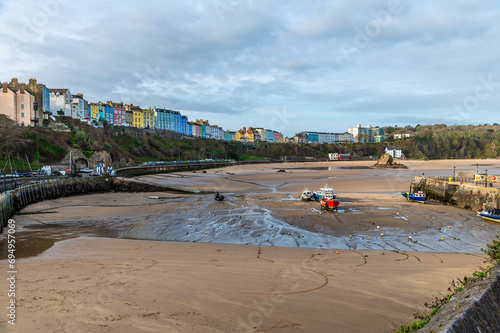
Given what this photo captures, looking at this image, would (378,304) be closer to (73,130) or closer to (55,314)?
(55,314)

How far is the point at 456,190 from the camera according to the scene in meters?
29.3

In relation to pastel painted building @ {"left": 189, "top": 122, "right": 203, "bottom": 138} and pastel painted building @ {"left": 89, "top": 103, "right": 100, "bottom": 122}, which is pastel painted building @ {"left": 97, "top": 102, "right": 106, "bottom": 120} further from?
pastel painted building @ {"left": 189, "top": 122, "right": 203, "bottom": 138}

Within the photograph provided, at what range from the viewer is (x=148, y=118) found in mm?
133125

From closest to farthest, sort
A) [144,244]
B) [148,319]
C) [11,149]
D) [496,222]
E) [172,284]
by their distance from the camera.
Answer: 1. [148,319]
2. [172,284]
3. [144,244]
4. [496,222]
5. [11,149]

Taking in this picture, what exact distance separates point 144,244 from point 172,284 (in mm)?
6855

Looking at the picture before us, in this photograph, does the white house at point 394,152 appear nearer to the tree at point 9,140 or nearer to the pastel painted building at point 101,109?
the pastel painted building at point 101,109

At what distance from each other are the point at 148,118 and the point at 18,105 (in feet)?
249

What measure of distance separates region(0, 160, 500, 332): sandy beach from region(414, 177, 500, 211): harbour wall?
3256mm

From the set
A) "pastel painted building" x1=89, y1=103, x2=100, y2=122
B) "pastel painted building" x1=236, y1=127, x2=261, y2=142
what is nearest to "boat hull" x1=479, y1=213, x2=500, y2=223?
"pastel painted building" x1=89, y1=103, x2=100, y2=122

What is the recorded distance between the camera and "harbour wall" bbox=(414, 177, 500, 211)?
82.3ft

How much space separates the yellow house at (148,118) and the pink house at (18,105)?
71.2m

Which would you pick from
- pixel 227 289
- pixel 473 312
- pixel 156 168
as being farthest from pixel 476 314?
pixel 156 168

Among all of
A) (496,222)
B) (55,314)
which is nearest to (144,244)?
(55,314)

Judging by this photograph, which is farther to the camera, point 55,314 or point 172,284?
point 172,284
